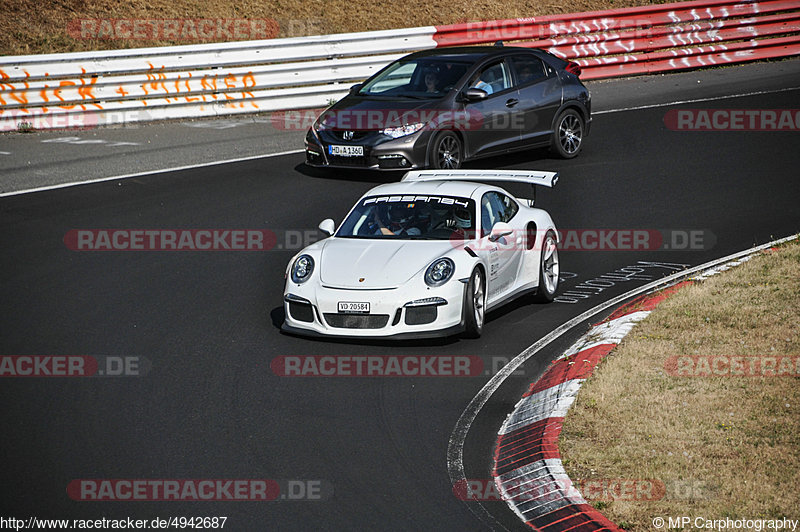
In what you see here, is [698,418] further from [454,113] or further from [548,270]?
[454,113]

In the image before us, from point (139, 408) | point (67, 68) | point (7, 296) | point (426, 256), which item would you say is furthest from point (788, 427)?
point (67, 68)

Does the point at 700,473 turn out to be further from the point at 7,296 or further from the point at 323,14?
the point at 323,14

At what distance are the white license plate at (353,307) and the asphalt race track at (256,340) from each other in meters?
0.36

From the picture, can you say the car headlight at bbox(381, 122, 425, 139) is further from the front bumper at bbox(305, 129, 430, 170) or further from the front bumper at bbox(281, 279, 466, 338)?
the front bumper at bbox(281, 279, 466, 338)

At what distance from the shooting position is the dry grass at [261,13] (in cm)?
2170

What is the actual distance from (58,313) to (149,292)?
101 cm

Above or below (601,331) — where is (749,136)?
above

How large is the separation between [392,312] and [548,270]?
8.08ft

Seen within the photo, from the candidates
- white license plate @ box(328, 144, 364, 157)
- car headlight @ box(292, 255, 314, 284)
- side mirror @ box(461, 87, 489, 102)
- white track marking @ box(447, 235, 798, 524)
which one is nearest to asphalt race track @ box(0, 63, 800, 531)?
white track marking @ box(447, 235, 798, 524)

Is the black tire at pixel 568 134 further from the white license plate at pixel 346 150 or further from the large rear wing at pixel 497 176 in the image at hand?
the large rear wing at pixel 497 176

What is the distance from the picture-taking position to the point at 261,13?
2484 cm

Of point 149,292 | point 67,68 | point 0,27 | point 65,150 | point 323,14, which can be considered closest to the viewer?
point 149,292

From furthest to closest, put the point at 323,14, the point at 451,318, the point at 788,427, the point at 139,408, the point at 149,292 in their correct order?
the point at 323,14
the point at 149,292
the point at 451,318
the point at 139,408
the point at 788,427

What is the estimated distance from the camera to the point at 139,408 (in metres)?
7.84
